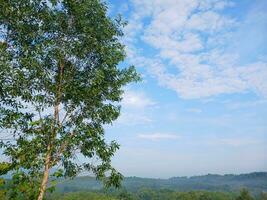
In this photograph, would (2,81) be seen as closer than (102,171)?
Yes

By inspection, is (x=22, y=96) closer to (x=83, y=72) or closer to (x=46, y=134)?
(x=46, y=134)

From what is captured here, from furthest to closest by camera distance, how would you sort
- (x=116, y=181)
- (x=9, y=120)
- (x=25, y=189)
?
(x=116, y=181), (x=9, y=120), (x=25, y=189)

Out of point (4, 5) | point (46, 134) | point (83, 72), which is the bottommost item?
point (46, 134)

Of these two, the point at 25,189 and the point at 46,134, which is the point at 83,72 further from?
the point at 25,189

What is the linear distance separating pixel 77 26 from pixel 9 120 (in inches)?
212

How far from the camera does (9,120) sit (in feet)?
47.9

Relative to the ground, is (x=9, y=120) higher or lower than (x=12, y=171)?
higher

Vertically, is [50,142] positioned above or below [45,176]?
Answer: above

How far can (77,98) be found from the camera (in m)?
16.0

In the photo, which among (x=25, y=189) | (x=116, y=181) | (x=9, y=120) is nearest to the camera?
(x=25, y=189)

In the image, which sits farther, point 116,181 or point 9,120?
point 116,181

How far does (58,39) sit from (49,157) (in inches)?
219

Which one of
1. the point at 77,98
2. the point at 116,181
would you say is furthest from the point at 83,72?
the point at 116,181

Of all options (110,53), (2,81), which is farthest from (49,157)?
(110,53)
